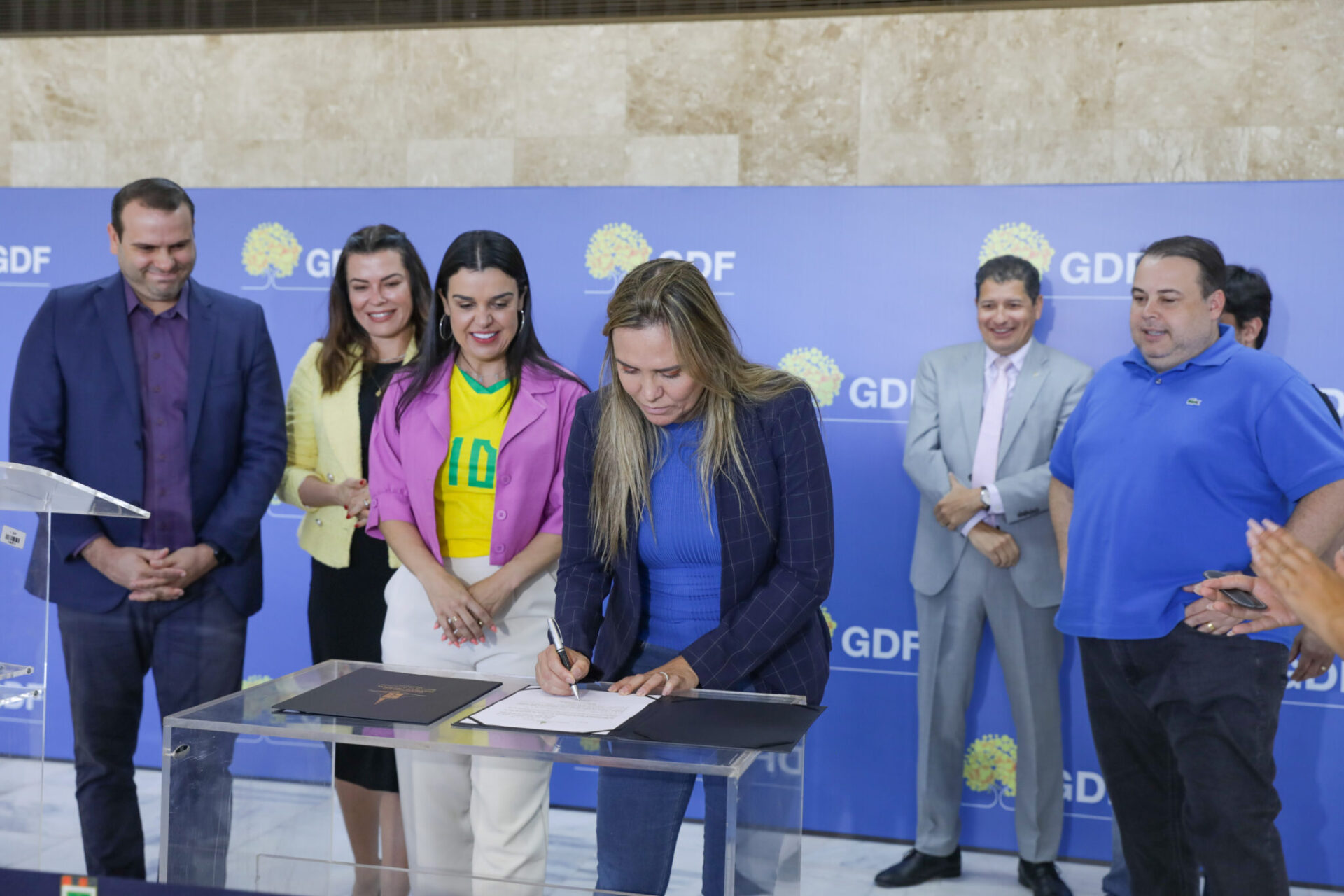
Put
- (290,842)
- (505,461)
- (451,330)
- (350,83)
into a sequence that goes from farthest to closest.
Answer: (350,83), (451,330), (505,461), (290,842)

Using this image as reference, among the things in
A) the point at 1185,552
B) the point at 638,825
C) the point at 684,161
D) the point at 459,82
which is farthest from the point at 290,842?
the point at 459,82

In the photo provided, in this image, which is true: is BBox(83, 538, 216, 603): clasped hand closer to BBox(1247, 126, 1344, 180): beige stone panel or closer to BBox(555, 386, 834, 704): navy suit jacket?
BBox(555, 386, 834, 704): navy suit jacket

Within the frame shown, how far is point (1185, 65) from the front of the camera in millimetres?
3898

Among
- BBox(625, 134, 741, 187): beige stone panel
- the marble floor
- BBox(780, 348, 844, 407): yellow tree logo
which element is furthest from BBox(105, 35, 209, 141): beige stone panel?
the marble floor

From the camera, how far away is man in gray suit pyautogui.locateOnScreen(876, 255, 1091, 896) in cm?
349

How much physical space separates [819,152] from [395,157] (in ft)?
5.28

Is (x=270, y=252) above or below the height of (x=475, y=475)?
above

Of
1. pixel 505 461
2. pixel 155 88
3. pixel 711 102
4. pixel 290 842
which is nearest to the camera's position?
pixel 290 842

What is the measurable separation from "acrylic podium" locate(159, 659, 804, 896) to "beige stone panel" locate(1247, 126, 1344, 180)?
9.55ft

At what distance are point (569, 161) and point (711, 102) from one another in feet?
1.86

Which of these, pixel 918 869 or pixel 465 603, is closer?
pixel 465 603

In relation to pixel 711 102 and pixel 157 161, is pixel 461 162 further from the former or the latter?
pixel 157 161

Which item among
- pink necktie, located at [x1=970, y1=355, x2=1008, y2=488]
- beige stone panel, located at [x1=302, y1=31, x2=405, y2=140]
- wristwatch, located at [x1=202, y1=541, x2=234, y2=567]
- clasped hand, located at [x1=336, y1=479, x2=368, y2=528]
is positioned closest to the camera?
wristwatch, located at [x1=202, y1=541, x2=234, y2=567]
